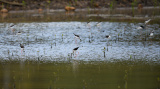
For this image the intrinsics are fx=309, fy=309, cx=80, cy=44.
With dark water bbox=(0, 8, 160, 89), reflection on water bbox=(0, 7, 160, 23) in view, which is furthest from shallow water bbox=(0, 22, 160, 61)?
reflection on water bbox=(0, 7, 160, 23)

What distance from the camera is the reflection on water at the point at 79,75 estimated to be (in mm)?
10375

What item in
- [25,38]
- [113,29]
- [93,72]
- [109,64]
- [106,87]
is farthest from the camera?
[113,29]

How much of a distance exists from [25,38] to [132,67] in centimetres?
1025

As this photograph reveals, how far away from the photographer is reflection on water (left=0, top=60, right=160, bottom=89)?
408 inches

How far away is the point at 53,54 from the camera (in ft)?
51.4

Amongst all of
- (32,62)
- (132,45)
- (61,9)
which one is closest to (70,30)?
(132,45)

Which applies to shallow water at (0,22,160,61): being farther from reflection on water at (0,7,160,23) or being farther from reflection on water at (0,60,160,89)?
reflection on water at (0,7,160,23)

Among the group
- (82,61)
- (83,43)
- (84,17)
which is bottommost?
(82,61)

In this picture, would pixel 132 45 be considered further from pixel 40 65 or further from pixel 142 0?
pixel 142 0

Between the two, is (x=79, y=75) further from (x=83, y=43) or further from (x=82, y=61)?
(x=83, y=43)

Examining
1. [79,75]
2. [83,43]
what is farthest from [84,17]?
[79,75]

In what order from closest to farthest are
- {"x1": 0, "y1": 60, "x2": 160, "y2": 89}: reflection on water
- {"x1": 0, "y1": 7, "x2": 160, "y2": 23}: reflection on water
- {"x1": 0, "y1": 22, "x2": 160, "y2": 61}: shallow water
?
{"x1": 0, "y1": 60, "x2": 160, "y2": 89}: reflection on water
{"x1": 0, "y1": 22, "x2": 160, "y2": 61}: shallow water
{"x1": 0, "y1": 7, "x2": 160, "y2": 23}: reflection on water

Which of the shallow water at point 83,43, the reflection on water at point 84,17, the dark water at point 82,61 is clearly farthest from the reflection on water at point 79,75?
the reflection on water at point 84,17

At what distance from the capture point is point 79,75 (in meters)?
11.7
